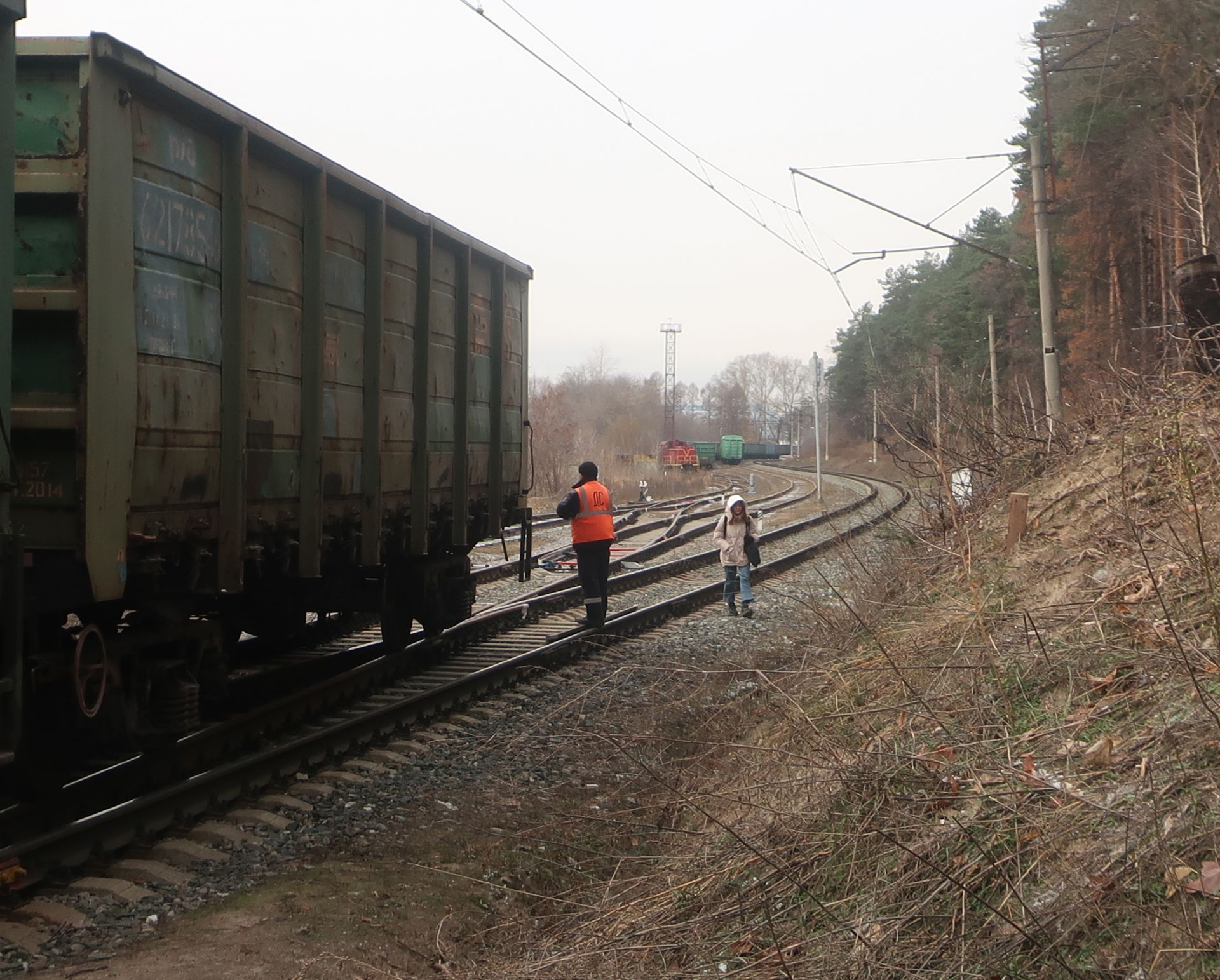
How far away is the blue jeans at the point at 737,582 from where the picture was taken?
42.9 feet

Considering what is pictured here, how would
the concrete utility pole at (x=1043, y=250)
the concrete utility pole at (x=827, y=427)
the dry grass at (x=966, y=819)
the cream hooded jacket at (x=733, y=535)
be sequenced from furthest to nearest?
the concrete utility pole at (x=827, y=427) < the concrete utility pole at (x=1043, y=250) < the cream hooded jacket at (x=733, y=535) < the dry grass at (x=966, y=819)

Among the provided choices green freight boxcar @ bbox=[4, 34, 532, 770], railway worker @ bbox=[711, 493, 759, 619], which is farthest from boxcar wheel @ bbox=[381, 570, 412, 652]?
railway worker @ bbox=[711, 493, 759, 619]

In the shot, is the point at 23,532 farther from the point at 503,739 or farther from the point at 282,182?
the point at 503,739

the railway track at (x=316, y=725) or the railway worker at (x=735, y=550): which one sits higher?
the railway worker at (x=735, y=550)

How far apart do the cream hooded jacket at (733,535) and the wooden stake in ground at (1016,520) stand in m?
4.60

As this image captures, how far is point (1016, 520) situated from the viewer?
8.66 meters

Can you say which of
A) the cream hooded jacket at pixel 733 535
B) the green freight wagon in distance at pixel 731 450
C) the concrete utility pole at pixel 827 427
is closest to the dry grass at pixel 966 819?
the cream hooded jacket at pixel 733 535

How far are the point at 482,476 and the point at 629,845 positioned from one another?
557cm

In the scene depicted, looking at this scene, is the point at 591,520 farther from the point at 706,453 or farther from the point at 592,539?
the point at 706,453

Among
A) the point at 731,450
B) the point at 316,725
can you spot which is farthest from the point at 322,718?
the point at 731,450

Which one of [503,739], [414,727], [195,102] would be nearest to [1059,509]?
[503,739]

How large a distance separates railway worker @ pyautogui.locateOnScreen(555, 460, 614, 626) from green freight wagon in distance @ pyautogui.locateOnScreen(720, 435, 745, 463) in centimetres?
6954

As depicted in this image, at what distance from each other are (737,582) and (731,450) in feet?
220

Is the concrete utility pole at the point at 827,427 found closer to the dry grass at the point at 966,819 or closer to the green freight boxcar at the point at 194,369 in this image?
the green freight boxcar at the point at 194,369
